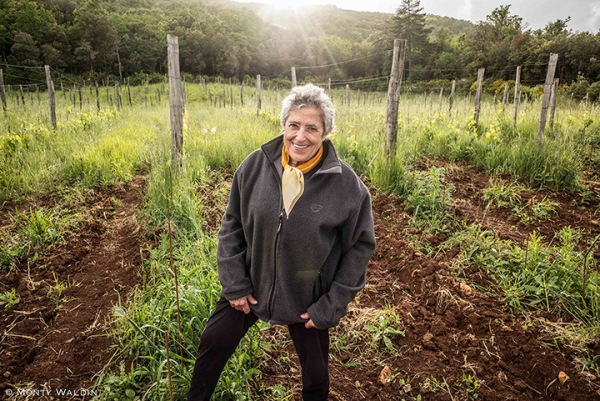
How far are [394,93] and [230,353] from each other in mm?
4236

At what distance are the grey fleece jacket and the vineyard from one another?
1.31 ft

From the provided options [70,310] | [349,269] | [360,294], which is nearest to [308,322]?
[349,269]

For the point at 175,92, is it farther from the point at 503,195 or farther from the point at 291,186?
the point at 503,195

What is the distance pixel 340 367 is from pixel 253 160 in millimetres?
1547

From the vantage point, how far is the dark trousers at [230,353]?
1437mm

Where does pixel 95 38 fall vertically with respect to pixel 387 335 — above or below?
above

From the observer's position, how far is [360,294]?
9.16 feet

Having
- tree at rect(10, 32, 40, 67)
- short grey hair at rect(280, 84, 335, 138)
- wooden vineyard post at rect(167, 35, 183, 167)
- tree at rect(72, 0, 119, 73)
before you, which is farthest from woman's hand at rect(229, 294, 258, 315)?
tree at rect(72, 0, 119, 73)

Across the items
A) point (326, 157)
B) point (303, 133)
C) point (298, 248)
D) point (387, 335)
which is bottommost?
point (387, 335)

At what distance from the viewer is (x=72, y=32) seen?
40594 mm

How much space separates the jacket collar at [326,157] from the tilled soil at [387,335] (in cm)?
136

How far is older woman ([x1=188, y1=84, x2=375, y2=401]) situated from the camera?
55.3 inches

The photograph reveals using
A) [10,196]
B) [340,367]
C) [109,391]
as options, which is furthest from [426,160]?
[10,196]

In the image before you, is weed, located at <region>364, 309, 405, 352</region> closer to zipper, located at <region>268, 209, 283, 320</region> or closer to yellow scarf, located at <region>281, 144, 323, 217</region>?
zipper, located at <region>268, 209, 283, 320</region>
